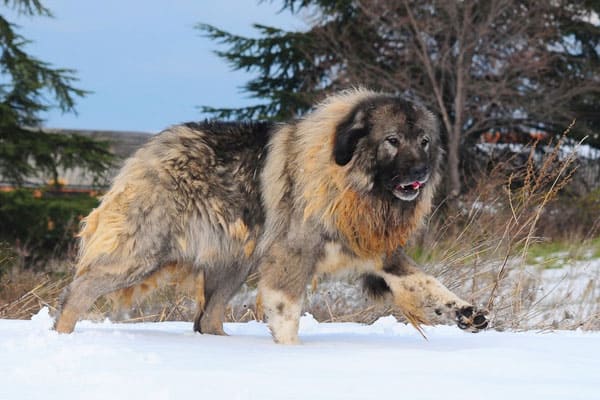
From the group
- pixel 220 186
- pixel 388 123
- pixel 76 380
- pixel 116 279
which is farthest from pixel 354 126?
pixel 76 380

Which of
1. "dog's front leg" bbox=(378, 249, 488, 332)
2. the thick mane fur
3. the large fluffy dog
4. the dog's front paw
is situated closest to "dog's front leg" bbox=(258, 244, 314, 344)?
the large fluffy dog

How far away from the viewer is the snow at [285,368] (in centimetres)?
336

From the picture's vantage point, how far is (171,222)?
5227 mm

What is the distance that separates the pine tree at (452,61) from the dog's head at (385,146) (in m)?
16.0

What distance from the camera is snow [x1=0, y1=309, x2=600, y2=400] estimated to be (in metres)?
3.36

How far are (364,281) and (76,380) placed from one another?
2.41 metres

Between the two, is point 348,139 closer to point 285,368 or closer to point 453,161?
point 285,368

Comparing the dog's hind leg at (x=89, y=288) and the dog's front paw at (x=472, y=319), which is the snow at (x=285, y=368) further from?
the dog's hind leg at (x=89, y=288)

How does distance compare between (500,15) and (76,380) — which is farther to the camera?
(500,15)

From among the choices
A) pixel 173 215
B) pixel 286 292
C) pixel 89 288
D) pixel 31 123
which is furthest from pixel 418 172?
pixel 31 123

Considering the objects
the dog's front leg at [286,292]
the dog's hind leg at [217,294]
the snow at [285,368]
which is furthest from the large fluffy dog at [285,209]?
the snow at [285,368]

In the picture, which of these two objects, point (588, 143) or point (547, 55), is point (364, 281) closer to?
point (547, 55)

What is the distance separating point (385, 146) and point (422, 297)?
928mm

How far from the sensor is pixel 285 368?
149 inches
